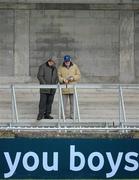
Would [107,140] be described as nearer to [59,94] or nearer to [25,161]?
[25,161]

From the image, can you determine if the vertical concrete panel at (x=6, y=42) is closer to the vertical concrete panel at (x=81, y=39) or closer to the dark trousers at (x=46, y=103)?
the vertical concrete panel at (x=81, y=39)

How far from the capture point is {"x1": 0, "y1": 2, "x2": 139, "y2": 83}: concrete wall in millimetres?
26078

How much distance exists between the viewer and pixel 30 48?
26.1 m

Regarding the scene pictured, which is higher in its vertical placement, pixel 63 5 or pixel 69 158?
pixel 63 5

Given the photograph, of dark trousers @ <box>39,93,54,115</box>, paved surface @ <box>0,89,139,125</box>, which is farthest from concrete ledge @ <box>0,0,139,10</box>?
dark trousers @ <box>39,93,54,115</box>

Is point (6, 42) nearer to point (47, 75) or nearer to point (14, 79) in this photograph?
point (14, 79)

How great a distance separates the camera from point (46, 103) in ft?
53.1

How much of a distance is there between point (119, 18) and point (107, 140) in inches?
584

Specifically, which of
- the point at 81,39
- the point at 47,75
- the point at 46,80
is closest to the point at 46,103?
the point at 46,80

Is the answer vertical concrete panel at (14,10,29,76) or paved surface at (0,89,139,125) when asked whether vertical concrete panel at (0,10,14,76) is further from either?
paved surface at (0,89,139,125)

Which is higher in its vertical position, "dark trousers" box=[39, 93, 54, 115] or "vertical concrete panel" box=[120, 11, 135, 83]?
"vertical concrete panel" box=[120, 11, 135, 83]

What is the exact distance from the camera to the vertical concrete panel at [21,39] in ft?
85.6

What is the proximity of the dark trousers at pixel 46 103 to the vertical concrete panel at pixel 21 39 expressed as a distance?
10049 mm

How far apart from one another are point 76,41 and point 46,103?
10.4 metres
